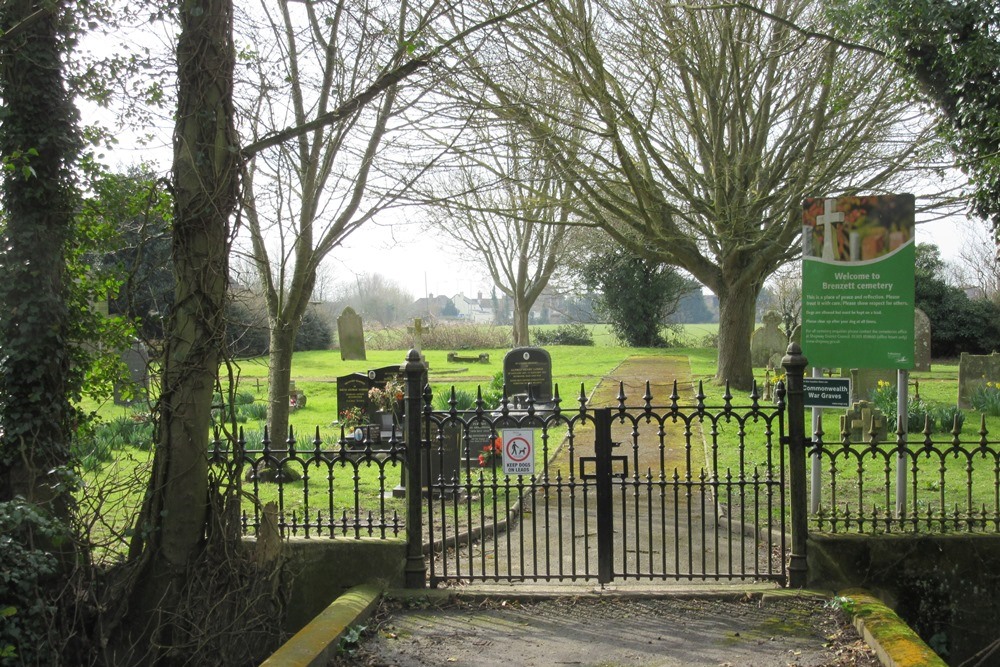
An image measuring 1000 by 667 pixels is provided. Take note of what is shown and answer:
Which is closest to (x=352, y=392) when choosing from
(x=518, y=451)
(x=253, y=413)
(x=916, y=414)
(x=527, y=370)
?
(x=253, y=413)

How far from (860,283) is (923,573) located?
2928mm

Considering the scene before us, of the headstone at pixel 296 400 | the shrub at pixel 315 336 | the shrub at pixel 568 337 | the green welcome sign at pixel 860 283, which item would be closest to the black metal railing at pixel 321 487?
the green welcome sign at pixel 860 283

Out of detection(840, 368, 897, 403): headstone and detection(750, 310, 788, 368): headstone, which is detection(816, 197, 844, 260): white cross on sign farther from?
detection(750, 310, 788, 368): headstone

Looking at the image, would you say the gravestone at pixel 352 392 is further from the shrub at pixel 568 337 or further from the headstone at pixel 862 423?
the shrub at pixel 568 337

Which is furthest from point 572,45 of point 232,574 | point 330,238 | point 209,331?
point 232,574

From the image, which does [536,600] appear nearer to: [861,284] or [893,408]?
[861,284]

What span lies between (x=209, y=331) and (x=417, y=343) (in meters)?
22.2


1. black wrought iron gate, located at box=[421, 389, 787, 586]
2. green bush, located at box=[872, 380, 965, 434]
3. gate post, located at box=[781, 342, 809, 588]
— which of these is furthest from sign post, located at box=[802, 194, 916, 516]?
green bush, located at box=[872, 380, 965, 434]

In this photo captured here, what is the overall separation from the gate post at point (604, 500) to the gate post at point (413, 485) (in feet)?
4.70

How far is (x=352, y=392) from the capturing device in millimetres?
14250

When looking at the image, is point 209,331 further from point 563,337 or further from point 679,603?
point 563,337

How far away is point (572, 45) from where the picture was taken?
13391 mm

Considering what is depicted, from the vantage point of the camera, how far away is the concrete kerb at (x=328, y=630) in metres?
4.86

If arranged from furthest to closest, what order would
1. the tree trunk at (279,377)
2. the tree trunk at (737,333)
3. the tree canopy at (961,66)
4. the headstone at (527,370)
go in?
the tree trunk at (737,333)
the headstone at (527,370)
the tree trunk at (279,377)
the tree canopy at (961,66)
